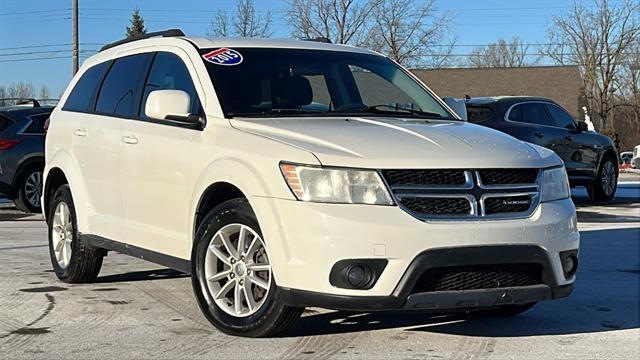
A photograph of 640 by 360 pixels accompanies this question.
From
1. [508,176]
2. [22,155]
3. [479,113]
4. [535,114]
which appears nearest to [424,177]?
[508,176]

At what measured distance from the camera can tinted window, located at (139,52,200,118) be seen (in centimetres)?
556

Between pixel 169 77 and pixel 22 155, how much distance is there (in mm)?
7415

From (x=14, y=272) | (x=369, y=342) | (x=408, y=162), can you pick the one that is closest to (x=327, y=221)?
(x=408, y=162)

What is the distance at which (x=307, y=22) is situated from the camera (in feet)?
159

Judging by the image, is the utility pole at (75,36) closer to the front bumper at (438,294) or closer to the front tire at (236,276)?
the front tire at (236,276)

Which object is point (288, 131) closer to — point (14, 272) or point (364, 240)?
point (364, 240)

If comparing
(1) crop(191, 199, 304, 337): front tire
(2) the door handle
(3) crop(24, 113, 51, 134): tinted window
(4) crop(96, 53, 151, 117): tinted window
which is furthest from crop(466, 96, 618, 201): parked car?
(1) crop(191, 199, 304, 337): front tire

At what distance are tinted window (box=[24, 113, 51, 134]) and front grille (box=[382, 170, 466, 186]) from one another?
9.57 m

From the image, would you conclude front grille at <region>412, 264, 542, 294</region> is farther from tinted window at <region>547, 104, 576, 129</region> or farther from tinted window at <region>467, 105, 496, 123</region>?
tinted window at <region>547, 104, 576, 129</region>

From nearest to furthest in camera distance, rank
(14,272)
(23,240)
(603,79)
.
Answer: (14,272)
(23,240)
(603,79)

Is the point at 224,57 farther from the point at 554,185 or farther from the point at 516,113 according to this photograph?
the point at 516,113

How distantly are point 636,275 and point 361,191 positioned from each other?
4006 mm

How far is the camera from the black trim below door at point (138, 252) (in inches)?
207

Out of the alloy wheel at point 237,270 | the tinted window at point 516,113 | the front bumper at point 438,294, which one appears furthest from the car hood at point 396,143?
the tinted window at point 516,113
